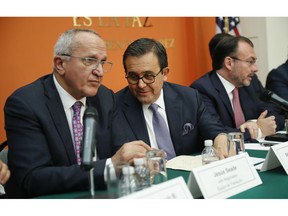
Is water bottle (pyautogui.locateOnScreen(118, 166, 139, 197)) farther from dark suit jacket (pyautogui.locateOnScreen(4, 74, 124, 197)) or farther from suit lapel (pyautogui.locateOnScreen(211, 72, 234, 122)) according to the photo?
suit lapel (pyautogui.locateOnScreen(211, 72, 234, 122))

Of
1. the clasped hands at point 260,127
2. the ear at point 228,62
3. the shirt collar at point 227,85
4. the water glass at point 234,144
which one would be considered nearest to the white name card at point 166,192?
the water glass at point 234,144

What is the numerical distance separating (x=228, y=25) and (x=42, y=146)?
156 inches

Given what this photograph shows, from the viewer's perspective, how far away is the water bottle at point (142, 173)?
140 centimetres

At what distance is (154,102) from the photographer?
2559mm

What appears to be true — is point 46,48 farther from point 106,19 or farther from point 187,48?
point 187,48

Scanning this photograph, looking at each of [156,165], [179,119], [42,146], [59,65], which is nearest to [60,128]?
[42,146]

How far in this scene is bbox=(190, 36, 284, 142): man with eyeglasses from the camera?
126 inches

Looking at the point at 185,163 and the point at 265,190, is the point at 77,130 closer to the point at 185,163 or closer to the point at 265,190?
the point at 185,163

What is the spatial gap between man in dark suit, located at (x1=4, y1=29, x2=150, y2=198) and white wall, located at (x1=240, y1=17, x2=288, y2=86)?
12.6ft

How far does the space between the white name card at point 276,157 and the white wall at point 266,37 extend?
153 inches

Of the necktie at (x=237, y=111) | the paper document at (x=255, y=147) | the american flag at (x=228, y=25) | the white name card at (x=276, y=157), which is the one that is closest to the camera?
the white name card at (x=276, y=157)

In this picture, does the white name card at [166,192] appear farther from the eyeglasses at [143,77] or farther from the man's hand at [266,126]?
the man's hand at [266,126]

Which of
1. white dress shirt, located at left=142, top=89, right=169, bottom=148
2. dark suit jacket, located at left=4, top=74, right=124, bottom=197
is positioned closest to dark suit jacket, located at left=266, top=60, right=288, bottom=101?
white dress shirt, located at left=142, top=89, right=169, bottom=148

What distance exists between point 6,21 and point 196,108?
6.22ft
